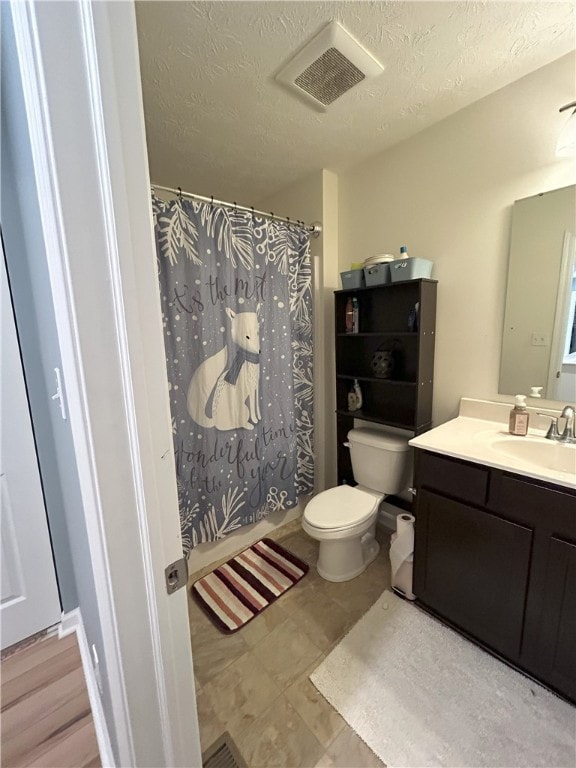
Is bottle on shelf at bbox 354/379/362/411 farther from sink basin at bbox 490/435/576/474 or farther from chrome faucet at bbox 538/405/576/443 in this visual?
chrome faucet at bbox 538/405/576/443

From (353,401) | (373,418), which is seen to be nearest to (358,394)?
(353,401)

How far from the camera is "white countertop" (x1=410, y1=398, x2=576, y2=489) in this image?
3.77ft

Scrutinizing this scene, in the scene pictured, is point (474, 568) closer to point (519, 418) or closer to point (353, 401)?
point (519, 418)

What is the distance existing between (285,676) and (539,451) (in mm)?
1398

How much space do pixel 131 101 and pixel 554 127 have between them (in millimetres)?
1711

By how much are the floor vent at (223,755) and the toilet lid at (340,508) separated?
31.7 inches

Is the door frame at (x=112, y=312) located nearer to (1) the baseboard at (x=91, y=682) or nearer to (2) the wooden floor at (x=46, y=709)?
(1) the baseboard at (x=91, y=682)

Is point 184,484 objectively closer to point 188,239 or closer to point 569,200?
point 188,239

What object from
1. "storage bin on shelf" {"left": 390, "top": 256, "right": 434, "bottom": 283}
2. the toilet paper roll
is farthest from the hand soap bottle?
"storage bin on shelf" {"left": 390, "top": 256, "right": 434, "bottom": 283}

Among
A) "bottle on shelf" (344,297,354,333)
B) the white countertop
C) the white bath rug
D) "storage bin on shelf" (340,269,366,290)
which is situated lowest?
the white bath rug

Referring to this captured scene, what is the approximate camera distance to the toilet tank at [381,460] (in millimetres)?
1823

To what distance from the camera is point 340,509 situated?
1707 mm

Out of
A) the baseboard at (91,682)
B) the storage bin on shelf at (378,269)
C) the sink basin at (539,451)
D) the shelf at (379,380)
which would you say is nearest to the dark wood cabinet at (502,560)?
the sink basin at (539,451)

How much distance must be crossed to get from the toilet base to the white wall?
88 centimetres
